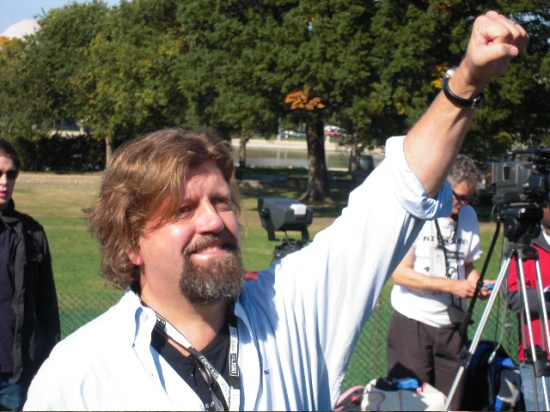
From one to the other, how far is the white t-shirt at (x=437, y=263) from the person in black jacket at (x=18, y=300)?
2.29m

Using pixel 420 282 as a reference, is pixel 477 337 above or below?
below

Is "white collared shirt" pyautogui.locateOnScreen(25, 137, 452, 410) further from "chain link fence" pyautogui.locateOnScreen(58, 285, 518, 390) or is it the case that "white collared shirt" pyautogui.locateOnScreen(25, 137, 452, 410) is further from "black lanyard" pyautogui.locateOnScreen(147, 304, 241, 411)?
"chain link fence" pyautogui.locateOnScreen(58, 285, 518, 390)

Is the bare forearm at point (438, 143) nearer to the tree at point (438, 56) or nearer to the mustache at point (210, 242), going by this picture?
the mustache at point (210, 242)

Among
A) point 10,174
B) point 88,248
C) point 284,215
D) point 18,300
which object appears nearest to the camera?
point 18,300

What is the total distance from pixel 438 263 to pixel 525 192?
85 centimetres

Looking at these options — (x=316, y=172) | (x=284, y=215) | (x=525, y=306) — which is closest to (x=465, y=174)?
(x=525, y=306)

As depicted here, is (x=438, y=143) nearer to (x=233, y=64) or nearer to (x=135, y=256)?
(x=135, y=256)

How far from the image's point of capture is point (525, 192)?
12.7 ft

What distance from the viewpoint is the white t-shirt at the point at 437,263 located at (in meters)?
4.49

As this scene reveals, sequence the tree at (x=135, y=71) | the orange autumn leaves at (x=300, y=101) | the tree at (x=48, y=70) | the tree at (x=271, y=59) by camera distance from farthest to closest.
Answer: the tree at (x=135, y=71) → the orange autumn leaves at (x=300, y=101) → the tree at (x=271, y=59) → the tree at (x=48, y=70)

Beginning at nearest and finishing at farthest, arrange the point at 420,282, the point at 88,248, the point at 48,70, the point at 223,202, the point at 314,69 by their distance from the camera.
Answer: the point at 223,202
the point at 420,282
the point at 88,248
the point at 314,69
the point at 48,70

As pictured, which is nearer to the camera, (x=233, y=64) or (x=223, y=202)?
(x=223, y=202)

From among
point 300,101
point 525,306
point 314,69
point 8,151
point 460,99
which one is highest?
point 314,69

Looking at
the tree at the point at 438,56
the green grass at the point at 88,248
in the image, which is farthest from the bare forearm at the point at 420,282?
the tree at the point at 438,56
